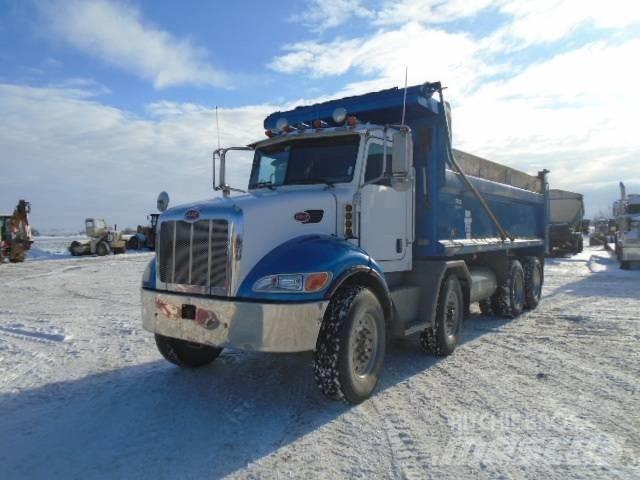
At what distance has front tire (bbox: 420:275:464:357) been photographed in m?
6.33

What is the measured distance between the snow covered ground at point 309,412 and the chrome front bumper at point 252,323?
689mm

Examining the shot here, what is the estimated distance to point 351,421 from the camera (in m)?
4.32

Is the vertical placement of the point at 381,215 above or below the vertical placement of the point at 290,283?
above

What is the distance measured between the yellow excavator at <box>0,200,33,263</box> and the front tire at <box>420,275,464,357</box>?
76.1 feet

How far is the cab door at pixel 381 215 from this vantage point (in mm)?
5309

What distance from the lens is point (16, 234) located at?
2450 centimetres

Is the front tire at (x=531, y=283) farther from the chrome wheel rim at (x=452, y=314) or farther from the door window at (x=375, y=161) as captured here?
the door window at (x=375, y=161)

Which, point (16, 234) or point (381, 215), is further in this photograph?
point (16, 234)

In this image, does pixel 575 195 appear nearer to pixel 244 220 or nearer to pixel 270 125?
pixel 270 125

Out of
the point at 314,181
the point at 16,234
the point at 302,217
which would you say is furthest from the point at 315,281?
the point at 16,234

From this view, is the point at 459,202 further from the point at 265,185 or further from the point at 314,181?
the point at 265,185

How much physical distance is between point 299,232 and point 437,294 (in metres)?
2.18

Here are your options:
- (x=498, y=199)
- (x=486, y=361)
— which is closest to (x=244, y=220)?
(x=486, y=361)

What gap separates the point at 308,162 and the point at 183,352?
2545 millimetres
